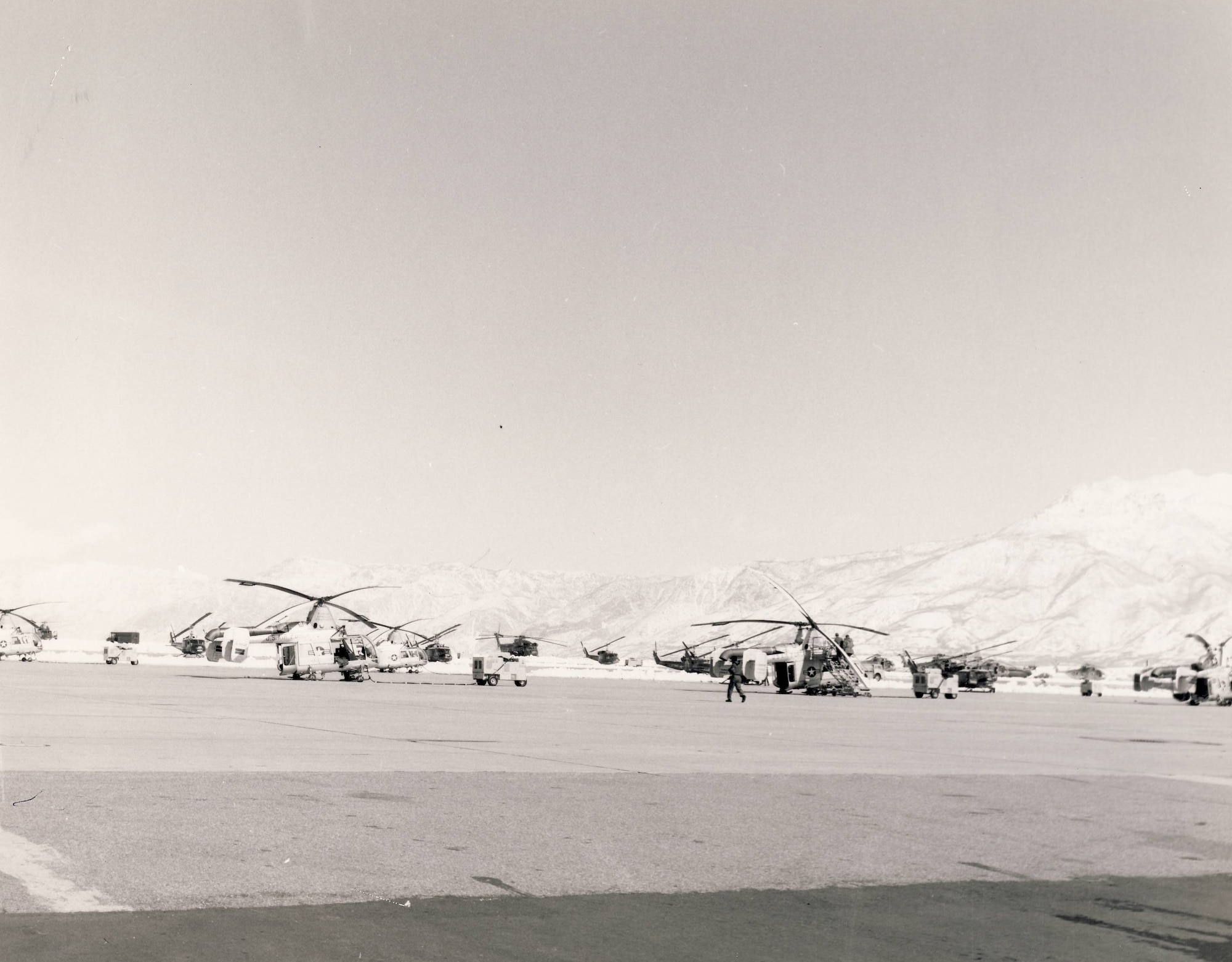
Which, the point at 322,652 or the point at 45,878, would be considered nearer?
the point at 45,878

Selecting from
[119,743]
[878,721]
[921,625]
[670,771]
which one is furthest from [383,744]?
[921,625]

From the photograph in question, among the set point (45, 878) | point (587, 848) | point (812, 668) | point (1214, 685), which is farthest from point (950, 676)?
point (45, 878)

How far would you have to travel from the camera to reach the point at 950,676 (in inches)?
2667

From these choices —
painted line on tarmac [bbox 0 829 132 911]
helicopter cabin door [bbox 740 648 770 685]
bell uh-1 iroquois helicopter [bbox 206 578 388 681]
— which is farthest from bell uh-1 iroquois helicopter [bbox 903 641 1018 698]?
painted line on tarmac [bbox 0 829 132 911]

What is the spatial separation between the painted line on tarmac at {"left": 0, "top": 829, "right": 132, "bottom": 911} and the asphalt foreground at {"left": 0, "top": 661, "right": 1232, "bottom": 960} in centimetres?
3

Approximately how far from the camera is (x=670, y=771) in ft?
58.1

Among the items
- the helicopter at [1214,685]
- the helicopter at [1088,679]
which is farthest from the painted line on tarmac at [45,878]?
the helicopter at [1088,679]

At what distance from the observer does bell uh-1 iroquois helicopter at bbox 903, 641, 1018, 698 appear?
2512 inches

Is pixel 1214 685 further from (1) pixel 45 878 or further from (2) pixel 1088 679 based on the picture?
(1) pixel 45 878

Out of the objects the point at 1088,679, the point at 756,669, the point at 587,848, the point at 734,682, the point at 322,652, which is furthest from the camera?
the point at 1088,679

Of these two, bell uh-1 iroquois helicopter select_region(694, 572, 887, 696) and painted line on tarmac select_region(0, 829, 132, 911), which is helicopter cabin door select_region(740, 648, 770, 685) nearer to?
bell uh-1 iroquois helicopter select_region(694, 572, 887, 696)

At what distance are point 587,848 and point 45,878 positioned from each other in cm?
428

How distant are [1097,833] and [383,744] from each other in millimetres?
11562

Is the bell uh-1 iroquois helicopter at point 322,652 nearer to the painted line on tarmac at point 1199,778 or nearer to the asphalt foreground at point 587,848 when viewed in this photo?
the asphalt foreground at point 587,848
